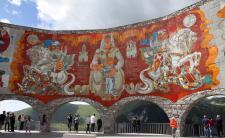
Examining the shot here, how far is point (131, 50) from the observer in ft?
81.0

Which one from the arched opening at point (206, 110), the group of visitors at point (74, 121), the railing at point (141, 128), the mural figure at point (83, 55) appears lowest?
the railing at point (141, 128)

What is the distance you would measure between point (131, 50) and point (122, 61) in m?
1.20

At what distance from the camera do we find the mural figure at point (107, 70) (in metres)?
24.9

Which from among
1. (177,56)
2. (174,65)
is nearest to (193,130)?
(174,65)

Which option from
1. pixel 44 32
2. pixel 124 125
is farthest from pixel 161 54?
pixel 44 32

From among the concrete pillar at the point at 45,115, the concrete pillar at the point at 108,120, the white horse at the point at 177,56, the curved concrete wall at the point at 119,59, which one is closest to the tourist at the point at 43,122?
the concrete pillar at the point at 45,115

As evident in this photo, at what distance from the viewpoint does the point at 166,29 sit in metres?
22.8

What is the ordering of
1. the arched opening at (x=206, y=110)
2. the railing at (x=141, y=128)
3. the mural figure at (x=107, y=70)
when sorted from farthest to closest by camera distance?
the arched opening at (x=206, y=110) → the mural figure at (x=107, y=70) → the railing at (x=141, y=128)

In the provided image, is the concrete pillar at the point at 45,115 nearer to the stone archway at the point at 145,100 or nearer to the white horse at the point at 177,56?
the stone archway at the point at 145,100

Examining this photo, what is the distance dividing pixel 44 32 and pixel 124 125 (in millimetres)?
11035

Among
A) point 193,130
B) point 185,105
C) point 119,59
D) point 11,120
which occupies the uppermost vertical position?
point 119,59

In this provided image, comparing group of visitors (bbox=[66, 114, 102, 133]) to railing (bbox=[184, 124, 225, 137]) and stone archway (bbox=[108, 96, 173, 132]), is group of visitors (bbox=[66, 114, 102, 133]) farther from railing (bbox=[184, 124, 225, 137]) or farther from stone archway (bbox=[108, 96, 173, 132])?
railing (bbox=[184, 124, 225, 137])

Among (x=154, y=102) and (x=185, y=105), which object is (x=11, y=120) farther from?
(x=185, y=105)

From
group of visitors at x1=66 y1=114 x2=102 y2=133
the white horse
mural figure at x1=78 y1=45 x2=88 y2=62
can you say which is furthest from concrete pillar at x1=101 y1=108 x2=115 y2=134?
mural figure at x1=78 y1=45 x2=88 y2=62
